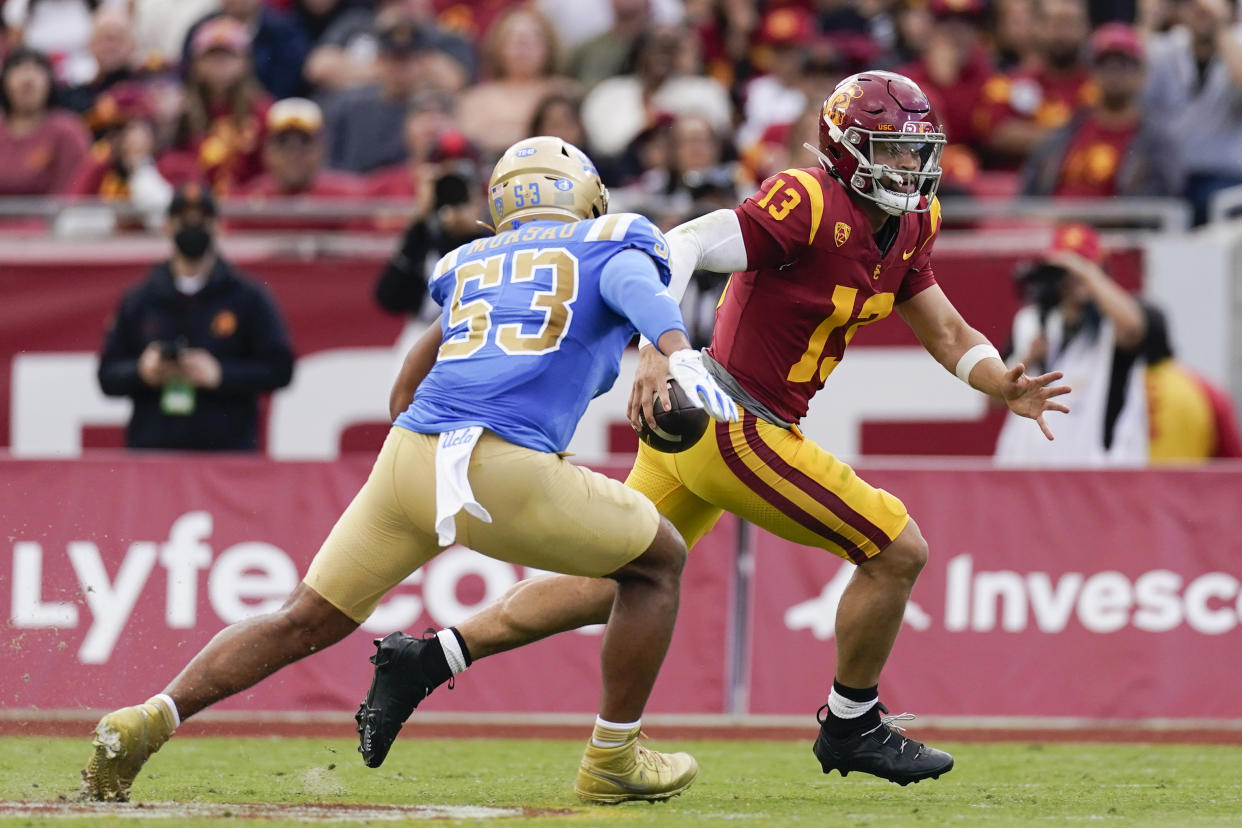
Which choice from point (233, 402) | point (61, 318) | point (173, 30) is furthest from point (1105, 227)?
point (173, 30)

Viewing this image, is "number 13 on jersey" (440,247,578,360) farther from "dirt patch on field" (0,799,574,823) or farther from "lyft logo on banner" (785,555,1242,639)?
"lyft logo on banner" (785,555,1242,639)

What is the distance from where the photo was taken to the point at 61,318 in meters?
12.1

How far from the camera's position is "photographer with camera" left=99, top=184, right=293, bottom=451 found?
404 inches

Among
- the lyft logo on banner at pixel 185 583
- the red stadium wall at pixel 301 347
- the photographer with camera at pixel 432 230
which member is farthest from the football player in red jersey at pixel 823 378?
the red stadium wall at pixel 301 347

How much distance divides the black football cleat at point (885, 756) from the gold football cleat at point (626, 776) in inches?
22.3

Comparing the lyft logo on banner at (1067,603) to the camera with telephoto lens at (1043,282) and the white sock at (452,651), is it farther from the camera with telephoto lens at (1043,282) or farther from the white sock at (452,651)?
the white sock at (452,651)

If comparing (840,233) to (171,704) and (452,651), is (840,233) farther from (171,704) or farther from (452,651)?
(171,704)

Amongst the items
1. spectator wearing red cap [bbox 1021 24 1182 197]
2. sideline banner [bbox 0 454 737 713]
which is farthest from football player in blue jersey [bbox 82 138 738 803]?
spectator wearing red cap [bbox 1021 24 1182 197]

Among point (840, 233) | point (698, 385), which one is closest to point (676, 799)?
point (698, 385)

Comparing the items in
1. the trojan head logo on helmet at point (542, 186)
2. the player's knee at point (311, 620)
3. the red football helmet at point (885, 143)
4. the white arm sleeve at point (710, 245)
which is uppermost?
the red football helmet at point (885, 143)

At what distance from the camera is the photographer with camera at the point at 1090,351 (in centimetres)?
1045

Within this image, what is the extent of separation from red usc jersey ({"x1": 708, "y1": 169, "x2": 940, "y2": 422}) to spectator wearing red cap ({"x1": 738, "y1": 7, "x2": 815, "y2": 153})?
258 inches

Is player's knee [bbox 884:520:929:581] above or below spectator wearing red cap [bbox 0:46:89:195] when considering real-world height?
below

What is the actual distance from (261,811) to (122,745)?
44cm
